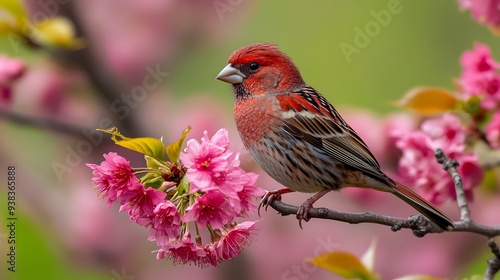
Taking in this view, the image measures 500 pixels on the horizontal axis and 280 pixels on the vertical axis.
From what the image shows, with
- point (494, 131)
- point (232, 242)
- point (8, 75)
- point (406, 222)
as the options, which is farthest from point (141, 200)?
point (8, 75)

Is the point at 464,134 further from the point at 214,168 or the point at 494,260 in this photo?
the point at 214,168

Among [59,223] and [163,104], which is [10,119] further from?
[163,104]

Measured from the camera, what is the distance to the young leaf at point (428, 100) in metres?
2.86

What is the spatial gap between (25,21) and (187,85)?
3073 millimetres

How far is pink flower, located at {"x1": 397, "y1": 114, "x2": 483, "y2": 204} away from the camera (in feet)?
9.41

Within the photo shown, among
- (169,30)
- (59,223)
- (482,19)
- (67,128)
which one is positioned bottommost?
(59,223)

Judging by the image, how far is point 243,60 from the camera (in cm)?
308

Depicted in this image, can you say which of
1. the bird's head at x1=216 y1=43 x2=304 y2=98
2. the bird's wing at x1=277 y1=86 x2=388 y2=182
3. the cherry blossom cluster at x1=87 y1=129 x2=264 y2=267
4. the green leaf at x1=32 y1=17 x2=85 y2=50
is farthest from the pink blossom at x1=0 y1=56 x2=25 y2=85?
the cherry blossom cluster at x1=87 y1=129 x2=264 y2=267

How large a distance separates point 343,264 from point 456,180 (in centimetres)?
46

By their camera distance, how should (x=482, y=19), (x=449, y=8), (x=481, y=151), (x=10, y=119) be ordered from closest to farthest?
(x=481, y=151) < (x=482, y=19) < (x=10, y=119) < (x=449, y=8)

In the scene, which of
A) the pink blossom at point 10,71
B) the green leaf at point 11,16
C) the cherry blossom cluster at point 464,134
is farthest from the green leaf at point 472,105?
the pink blossom at point 10,71

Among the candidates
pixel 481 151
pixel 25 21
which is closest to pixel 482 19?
pixel 481 151

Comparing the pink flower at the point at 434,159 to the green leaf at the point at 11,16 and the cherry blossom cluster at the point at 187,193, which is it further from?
the green leaf at the point at 11,16

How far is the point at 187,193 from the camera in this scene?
87.5 inches
